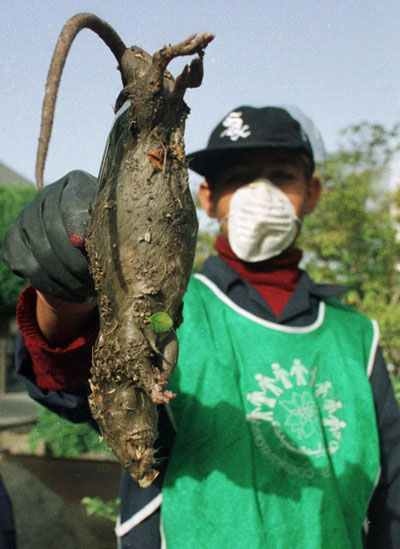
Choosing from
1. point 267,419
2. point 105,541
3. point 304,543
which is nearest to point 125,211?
point 267,419

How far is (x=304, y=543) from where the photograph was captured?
1.73 m

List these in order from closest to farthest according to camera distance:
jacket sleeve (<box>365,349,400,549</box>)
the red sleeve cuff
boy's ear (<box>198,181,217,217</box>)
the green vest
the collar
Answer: the red sleeve cuff, the green vest, jacket sleeve (<box>365,349,400,549</box>), the collar, boy's ear (<box>198,181,217,217</box>)

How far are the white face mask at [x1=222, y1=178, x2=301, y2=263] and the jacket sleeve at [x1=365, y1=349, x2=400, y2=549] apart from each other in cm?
67

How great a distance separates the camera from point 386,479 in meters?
2.08

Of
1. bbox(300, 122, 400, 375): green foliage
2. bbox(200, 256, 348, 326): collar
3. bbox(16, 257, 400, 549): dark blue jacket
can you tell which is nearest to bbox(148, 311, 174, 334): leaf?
bbox(16, 257, 400, 549): dark blue jacket

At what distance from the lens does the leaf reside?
3.19 feet

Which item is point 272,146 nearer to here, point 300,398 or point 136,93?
point 300,398

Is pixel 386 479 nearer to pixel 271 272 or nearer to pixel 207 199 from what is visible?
pixel 271 272

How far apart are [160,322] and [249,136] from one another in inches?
55.4

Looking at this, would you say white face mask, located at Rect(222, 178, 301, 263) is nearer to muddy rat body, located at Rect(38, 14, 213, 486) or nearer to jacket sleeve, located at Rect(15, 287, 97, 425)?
jacket sleeve, located at Rect(15, 287, 97, 425)

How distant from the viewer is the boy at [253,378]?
5.26ft

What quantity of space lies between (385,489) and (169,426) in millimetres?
917

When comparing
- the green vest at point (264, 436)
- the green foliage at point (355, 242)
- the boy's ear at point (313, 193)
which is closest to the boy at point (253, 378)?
the green vest at point (264, 436)

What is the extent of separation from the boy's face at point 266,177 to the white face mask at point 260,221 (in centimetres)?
4
